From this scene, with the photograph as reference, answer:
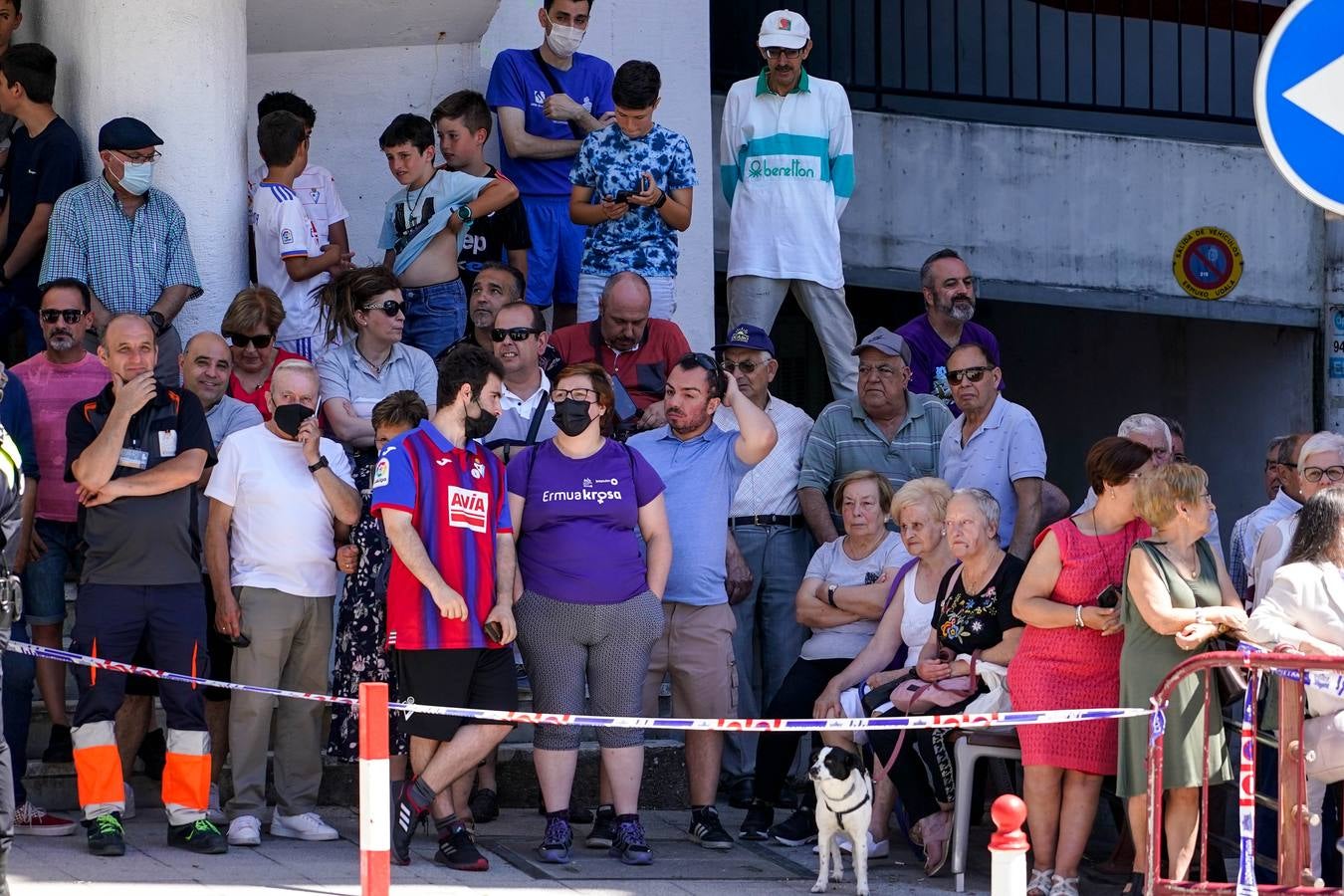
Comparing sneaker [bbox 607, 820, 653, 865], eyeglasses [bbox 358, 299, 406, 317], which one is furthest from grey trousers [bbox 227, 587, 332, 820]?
eyeglasses [bbox 358, 299, 406, 317]

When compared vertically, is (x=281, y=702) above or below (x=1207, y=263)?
below

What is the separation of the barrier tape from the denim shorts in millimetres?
416

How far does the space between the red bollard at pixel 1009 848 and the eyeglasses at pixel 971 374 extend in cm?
368

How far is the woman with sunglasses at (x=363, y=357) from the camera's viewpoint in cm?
802

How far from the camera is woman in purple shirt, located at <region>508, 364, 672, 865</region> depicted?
23.8ft

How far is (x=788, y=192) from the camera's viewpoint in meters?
9.73

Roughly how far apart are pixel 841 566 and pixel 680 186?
220cm

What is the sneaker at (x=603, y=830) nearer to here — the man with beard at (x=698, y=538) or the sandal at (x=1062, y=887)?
the man with beard at (x=698, y=538)

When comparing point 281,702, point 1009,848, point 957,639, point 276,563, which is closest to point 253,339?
point 276,563

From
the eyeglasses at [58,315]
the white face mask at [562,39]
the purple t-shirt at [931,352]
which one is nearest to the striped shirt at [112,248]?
the eyeglasses at [58,315]

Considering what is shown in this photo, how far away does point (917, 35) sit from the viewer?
44.5 ft

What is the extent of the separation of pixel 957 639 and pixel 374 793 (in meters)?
2.85

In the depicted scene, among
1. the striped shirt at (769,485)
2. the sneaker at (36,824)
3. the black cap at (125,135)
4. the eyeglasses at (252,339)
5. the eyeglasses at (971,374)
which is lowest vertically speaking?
the sneaker at (36,824)

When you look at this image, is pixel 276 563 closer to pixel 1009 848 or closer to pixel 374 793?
pixel 374 793
